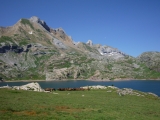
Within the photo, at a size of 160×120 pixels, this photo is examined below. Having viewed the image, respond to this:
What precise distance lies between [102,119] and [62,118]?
6640 millimetres

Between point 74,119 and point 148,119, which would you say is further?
point 148,119

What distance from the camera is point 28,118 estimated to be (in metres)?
26.9

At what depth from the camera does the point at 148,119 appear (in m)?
32.4

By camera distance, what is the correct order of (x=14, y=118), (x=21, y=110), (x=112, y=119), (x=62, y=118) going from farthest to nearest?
(x=21, y=110) → (x=112, y=119) → (x=62, y=118) → (x=14, y=118)

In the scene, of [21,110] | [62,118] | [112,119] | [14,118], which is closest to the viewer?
[14,118]

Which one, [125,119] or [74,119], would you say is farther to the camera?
[125,119]

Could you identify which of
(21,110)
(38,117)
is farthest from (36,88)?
(38,117)

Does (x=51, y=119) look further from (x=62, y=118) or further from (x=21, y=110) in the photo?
(x=21, y=110)

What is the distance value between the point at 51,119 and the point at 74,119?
141 inches

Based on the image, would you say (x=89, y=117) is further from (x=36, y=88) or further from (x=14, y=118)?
(x=36, y=88)

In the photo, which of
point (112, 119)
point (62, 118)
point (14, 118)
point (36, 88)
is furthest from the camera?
point (36, 88)

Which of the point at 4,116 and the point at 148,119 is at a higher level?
the point at 4,116

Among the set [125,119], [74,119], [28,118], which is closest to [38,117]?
[28,118]

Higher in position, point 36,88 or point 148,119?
point 36,88
